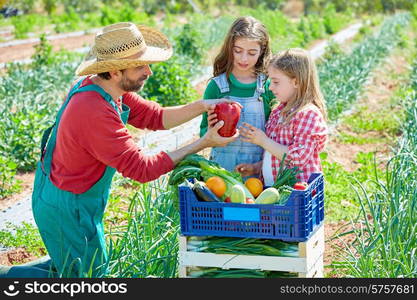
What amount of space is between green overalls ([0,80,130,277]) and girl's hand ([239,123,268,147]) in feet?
1.99

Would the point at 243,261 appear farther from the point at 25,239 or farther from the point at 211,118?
the point at 25,239

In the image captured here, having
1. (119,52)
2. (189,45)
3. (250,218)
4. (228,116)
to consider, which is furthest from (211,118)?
(189,45)

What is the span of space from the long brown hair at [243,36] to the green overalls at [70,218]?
29.0 inches

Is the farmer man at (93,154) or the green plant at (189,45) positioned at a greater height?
the farmer man at (93,154)

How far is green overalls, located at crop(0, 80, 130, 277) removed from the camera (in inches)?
146

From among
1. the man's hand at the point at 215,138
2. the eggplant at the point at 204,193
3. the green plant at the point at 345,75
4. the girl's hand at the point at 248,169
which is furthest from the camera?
the green plant at the point at 345,75

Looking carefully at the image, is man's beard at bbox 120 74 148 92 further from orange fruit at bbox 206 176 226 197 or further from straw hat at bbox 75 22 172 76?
orange fruit at bbox 206 176 226 197

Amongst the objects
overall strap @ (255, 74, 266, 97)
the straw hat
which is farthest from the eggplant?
overall strap @ (255, 74, 266, 97)

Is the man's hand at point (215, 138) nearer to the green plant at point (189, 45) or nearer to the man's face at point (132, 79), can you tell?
the man's face at point (132, 79)

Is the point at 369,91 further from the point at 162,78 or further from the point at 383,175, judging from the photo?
the point at 383,175

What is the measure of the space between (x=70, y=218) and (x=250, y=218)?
90 centimetres

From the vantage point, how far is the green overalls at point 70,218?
370 cm

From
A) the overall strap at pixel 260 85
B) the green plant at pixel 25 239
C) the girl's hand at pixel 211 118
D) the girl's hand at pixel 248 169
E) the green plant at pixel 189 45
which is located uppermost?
the overall strap at pixel 260 85

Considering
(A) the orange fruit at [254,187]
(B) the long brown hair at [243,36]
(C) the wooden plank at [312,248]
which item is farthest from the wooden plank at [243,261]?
(B) the long brown hair at [243,36]
